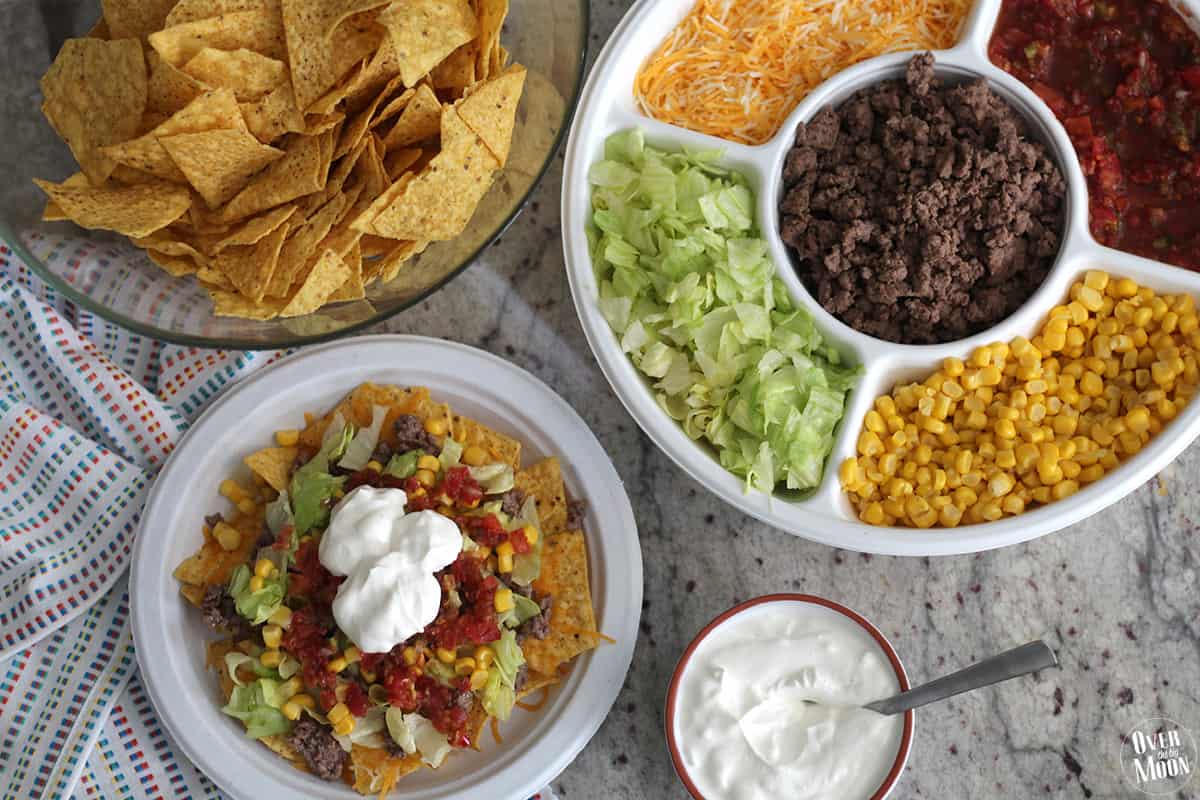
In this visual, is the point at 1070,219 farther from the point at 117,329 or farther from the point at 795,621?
the point at 117,329

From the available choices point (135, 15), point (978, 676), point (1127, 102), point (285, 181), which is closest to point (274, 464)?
point (285, 181)

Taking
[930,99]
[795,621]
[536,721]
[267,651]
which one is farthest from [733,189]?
[267,651]

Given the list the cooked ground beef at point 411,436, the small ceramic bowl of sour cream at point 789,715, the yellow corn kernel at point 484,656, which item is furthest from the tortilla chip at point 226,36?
the small ceramic bowl of sour cream at point 789,715

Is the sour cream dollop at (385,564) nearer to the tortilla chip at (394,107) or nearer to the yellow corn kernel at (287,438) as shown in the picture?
the yellow corn kernel at (287,438)

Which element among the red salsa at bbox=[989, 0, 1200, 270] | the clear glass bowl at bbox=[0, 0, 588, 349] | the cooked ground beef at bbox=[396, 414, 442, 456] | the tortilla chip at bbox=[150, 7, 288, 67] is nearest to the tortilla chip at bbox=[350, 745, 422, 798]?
the cooked ground beef at bbox=[396, 414, 442, 456]

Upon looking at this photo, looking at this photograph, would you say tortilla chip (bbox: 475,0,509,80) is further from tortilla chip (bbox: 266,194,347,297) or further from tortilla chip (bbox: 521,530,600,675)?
tortilla chip (bbox: 521,530,600,675)

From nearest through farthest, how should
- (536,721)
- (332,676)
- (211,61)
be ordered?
(211,61)
(332,676)
(536,721)
